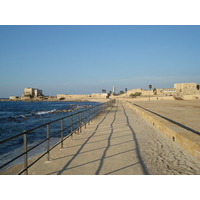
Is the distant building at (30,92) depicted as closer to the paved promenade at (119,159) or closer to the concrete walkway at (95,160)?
the concrete walkway at (95,160)

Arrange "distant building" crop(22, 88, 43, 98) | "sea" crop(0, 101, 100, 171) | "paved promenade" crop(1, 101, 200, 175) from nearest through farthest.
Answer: "paved promenade" crop(1, 101, 200, 175) < "sea" crop(0, 101, 100, 171) < "distant building" crop(22, 88, 43, 98)

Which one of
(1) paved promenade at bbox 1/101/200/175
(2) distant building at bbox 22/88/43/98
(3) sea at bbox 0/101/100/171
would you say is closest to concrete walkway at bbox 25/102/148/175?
(1) paved promenade at bbox 1/101/200/175

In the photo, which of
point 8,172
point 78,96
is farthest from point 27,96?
point 8,172

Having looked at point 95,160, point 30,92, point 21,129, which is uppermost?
point 30,92

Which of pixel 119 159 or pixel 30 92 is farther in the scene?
pixel 30 92

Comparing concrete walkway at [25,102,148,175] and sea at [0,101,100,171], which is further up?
concrete walkway at [25,102,148,175]

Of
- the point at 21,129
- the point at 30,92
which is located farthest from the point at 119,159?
the point at 30,92

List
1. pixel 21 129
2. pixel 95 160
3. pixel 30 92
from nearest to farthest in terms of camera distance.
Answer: pixel 95 160
pixel 21 129
pixel 30 92

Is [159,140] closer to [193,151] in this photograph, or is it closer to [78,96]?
[193,151]

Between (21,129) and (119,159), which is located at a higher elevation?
(119,159)

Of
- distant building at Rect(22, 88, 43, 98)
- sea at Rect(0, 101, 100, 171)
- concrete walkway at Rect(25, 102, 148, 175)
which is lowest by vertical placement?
sea at Rect(0, 101, 100, 171)

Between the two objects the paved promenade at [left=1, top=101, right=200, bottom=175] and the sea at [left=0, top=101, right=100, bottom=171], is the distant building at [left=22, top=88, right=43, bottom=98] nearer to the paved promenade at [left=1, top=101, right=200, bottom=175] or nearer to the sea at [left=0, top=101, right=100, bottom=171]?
the sea at [left=0, top=101, right=100, bottom=171]

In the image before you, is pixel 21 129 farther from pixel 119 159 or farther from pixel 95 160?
pixel 119 159

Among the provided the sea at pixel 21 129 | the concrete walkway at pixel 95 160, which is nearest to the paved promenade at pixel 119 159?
the concrete walkway at pixel 95 160
